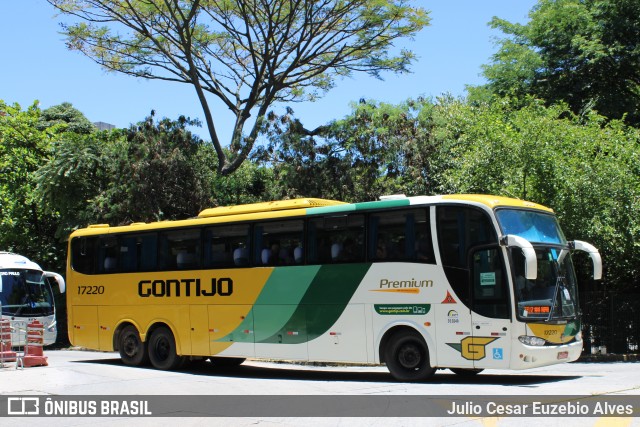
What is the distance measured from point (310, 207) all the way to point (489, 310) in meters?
4.58

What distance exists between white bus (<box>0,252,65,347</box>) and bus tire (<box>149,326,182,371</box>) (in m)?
7.54

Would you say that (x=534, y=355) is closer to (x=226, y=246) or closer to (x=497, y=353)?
(x=497, y=353)

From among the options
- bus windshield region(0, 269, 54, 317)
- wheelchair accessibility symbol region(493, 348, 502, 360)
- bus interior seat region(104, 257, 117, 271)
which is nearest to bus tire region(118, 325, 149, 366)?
bus interior seat region(104, 257, 117, 271)

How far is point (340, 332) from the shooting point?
14.8 m

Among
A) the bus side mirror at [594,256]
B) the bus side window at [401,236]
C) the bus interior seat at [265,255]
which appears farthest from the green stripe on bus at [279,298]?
the bus side mirror at [594,256]

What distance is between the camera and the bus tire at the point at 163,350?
17.9 metres

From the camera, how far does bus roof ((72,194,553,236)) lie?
13539 millimetres

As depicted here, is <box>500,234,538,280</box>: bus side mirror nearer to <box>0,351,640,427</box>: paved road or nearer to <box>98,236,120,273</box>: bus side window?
<box>0,351,640,427</box>: paved road

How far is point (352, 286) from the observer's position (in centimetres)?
1468

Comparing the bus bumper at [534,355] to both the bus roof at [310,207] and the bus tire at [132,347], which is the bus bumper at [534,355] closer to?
the bus roof at [310,207]

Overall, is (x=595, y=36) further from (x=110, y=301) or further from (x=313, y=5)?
(x=110, y=301)

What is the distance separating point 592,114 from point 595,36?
7180mm

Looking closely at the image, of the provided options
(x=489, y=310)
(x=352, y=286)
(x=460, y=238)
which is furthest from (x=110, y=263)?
(x=489, y=310)

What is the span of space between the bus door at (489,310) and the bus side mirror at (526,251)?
0.84ft
